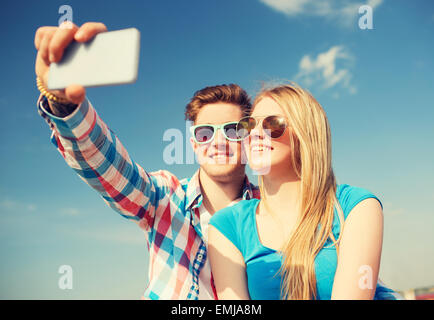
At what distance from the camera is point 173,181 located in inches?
147

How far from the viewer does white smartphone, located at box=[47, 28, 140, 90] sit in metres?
1.47

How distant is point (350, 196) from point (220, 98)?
1900 mm

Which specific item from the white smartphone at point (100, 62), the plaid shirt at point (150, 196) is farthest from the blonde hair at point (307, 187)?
the white smartphone at point (100, 62)

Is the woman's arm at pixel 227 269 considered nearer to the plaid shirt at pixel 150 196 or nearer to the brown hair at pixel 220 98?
the plaid shirt at pixel 150 196

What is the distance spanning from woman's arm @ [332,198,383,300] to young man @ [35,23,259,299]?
1.34 m

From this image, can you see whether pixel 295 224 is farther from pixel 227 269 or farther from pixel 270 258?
pixel 227 269

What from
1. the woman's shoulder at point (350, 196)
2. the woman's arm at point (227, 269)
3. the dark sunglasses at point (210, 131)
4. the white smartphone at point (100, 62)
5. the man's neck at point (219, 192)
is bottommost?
the woman's arm at point (227, 269)

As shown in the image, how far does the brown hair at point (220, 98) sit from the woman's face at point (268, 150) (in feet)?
3.81

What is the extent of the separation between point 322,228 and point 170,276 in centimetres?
154

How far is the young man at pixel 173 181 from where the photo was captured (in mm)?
2232

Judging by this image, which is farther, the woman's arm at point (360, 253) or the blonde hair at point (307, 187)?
the blonde hair at point (307, 187)
